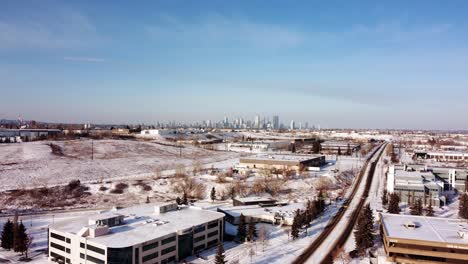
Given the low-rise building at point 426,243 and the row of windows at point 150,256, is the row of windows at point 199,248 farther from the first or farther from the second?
the low-rise building at point 426,243

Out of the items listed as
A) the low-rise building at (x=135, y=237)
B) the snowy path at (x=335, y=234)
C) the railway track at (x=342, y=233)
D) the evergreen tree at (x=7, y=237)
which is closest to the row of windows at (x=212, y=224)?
the low-rise building at (x=135, y=237)

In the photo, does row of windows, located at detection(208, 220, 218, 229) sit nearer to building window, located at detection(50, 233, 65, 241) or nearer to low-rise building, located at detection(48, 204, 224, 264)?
low-rise building, located at detection(48, 204, 224, 264)

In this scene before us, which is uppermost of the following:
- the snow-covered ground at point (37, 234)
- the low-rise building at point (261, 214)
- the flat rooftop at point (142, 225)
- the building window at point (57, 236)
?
the flat rooftop at point (142, 225)

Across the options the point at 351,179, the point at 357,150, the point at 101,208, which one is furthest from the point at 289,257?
the point at 357,150

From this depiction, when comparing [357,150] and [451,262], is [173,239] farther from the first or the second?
[357,150]

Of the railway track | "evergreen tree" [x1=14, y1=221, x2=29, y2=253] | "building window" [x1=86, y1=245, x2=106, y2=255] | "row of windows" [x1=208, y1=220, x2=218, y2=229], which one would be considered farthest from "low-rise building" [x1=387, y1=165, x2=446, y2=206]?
"evergreen tree" [x1=14, y1=221, x2=29, y2=253]

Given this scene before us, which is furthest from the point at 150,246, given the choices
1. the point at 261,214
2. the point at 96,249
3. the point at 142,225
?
the point at 261,214
